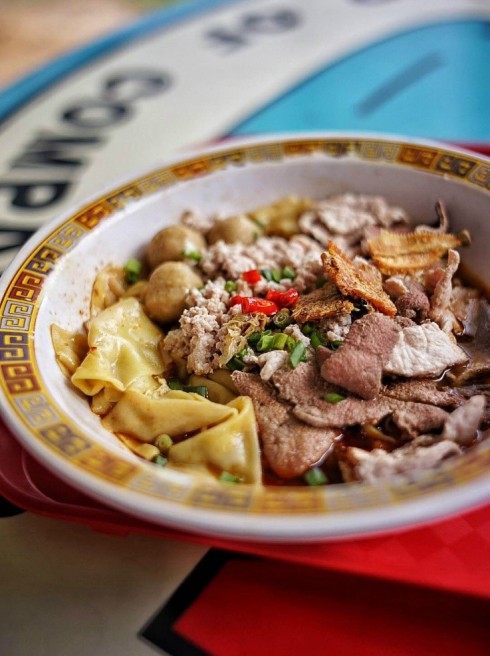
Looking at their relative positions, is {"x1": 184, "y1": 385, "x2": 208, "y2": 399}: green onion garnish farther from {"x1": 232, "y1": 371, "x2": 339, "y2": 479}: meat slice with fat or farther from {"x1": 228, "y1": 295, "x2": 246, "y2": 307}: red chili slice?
{"x1": 228, "y1": 295, "x2": 246, "y2": 307}: red chili slice

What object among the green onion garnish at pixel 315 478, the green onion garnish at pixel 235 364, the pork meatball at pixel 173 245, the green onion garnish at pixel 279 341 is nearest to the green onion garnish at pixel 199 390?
the green onion garnish at pixel 235 364

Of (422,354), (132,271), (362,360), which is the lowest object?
(422,354)

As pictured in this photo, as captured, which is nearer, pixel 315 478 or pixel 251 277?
pixel 315 478

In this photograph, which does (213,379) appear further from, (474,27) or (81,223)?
(474,27)

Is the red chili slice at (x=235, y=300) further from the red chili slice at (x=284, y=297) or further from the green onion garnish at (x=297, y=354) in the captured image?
the green onion garnish at (x=297, y=354)

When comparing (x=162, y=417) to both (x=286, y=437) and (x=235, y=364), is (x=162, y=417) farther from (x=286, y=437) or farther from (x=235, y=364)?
(x=286, y=437)

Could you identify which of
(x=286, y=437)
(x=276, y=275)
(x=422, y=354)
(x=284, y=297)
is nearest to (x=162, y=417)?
(x=286, y=437)
